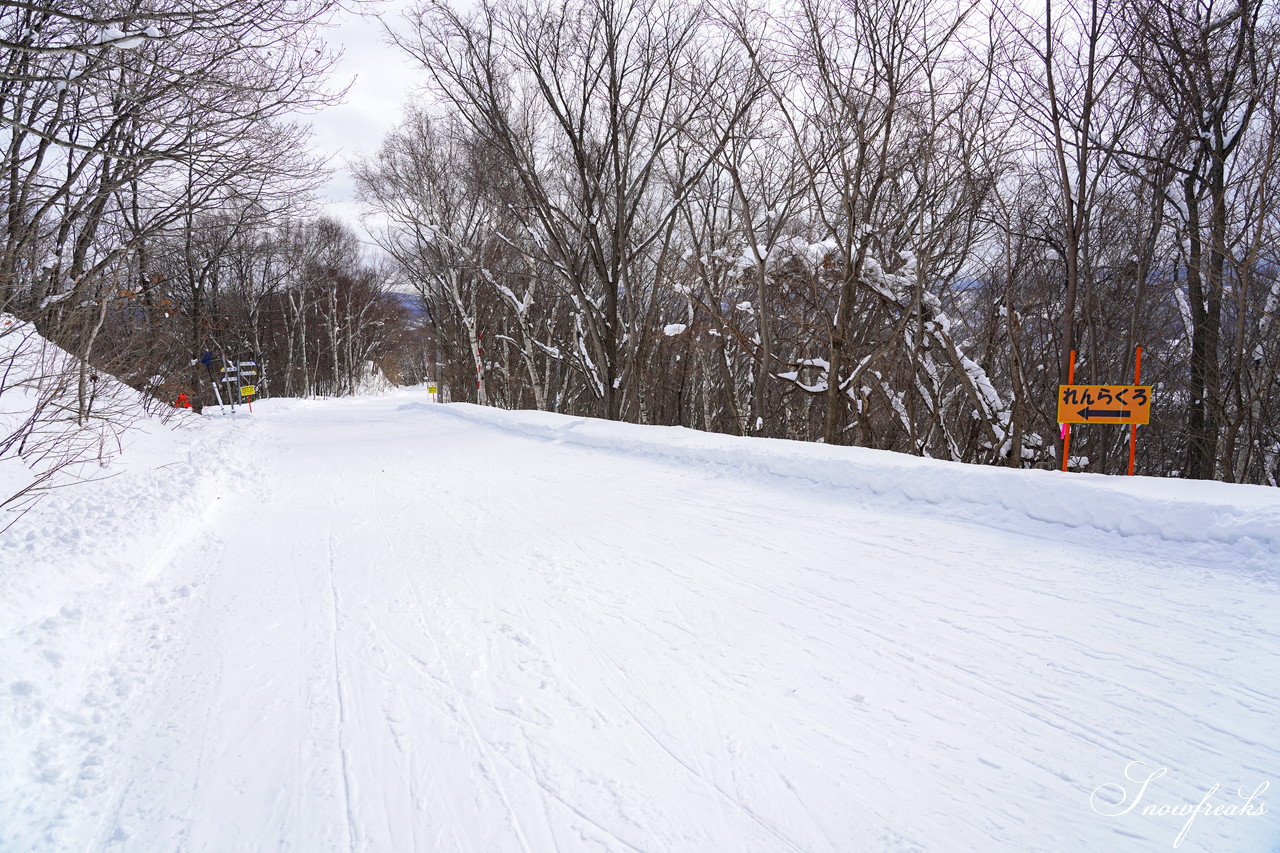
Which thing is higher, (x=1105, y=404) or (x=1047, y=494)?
(x=1105, y=404)

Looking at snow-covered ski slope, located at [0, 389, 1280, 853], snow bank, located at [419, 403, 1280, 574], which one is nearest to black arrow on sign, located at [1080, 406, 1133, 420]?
snow bank, located at [419, 403, 1280, 574]

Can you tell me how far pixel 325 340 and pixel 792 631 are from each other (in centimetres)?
5635

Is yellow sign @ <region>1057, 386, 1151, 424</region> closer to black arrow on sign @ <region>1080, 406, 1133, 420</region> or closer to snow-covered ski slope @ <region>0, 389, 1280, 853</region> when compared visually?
black arrow on sign @ <region>1080, 406, 1133, 420</region>

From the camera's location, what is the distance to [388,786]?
7.19 ft

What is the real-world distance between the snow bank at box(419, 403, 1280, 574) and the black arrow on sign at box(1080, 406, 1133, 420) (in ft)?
3.78

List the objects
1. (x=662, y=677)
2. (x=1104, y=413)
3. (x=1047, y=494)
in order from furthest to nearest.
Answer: (x=1104, y=413) → (x=1047, y=494) → (x=662, y=677)

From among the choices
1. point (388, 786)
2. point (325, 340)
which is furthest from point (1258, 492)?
point (325, 340)

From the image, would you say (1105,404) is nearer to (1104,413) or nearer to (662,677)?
(1104,413)

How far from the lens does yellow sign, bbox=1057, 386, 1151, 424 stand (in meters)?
6.11

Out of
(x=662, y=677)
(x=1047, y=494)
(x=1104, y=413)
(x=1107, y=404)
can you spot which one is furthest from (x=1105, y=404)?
(x=662, y=677)

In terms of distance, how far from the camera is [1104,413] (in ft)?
20.5

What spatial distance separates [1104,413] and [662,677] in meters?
5.97

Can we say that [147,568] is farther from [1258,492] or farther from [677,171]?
[677,171]

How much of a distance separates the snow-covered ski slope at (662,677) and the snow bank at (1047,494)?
29 millimetres
